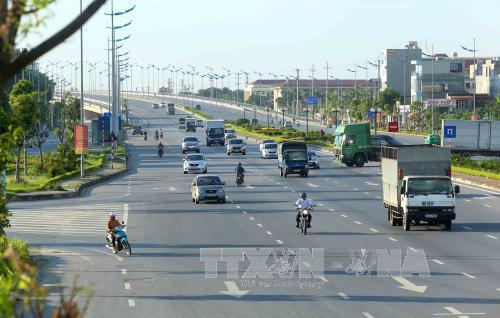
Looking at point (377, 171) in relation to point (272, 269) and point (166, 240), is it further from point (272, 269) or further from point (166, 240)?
point (272, 269)

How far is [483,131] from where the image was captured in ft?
268

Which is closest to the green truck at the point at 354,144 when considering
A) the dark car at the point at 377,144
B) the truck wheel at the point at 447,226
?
the dark car at the point at 377,144

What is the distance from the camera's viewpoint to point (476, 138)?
3241 inches

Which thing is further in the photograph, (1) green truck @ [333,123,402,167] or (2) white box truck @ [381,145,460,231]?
(1) green truck @ [333,123,402,167]

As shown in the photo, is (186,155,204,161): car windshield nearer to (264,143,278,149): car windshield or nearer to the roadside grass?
the roadside grass

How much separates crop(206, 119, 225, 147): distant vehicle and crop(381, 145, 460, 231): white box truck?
78.4m

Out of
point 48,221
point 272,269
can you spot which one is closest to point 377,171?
point 48,221

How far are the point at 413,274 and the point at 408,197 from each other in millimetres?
10298

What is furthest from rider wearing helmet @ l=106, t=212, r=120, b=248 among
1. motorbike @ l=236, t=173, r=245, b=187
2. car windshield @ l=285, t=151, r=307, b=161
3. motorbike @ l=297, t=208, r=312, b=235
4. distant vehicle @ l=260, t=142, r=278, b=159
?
distant vehicle @ l=260, t=142, r=278, b=159

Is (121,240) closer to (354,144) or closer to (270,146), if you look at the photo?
(354,144)

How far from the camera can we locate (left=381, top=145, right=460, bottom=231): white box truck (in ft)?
119

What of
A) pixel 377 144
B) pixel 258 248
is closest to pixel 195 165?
pixel 377 144

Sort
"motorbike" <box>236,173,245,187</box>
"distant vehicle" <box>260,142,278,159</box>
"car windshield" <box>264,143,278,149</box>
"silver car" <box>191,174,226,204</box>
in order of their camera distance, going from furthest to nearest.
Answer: "car windshield" <box>264,143,278,149</box> < "distant vehicle" <box>260,142,278,159</box> < "motorbike" <box>236,173,245,187</box> < "silver car" <box>191,174,226,204</box>

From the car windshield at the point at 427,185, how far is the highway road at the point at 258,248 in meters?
1.31
